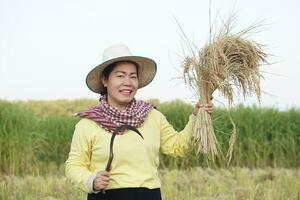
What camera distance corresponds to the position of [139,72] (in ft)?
12.8

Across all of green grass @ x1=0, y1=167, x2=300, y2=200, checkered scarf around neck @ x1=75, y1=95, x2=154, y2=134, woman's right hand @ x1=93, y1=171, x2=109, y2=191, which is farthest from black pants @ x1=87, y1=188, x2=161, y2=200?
green grass @ x1=0, y1=167, x2=300, y2=200

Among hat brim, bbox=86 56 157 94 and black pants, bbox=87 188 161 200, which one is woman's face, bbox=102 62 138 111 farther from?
black pants, bbox=87 188 161 200

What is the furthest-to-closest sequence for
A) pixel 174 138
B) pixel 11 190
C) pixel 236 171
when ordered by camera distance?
pixel 236 171
pixel 11 190
pixel 174 138

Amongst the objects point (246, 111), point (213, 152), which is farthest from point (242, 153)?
point (213, 152)

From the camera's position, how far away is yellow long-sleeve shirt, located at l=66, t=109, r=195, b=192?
344 centimetres

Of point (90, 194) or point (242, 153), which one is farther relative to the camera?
point (242, 153)

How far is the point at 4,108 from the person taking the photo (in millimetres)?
9820

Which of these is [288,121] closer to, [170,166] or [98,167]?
[170,166]

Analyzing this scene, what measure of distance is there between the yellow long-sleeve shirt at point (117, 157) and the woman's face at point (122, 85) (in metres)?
0.18

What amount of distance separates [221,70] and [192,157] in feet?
21.2

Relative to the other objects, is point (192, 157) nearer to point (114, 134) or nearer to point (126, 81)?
point (126, 81)

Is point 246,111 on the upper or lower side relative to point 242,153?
upper

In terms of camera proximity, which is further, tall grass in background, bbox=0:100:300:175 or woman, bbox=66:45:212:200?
tall grass in background, bbox=0:100:300:175

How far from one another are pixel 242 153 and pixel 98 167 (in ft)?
23.3
